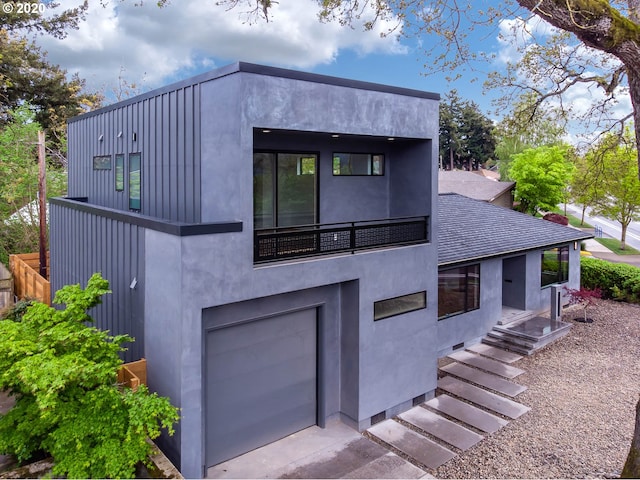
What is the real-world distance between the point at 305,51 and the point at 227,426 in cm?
2148

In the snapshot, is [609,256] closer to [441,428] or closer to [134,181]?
[441,428]

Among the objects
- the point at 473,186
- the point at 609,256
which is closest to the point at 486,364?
the point at 609,256

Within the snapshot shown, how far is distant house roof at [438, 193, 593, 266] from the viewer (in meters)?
13.2

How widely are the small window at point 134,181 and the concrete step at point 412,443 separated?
6.77 meters

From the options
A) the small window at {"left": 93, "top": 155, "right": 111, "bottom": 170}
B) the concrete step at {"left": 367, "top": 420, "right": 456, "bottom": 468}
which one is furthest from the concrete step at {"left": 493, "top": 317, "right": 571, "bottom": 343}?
the small window at {"left": 93, "top": 155, "right": 111, "bottom": 170}

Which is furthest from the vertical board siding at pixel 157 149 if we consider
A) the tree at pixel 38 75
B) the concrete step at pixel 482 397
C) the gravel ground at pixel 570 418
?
the tree at pixel 38 75

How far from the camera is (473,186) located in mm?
36969

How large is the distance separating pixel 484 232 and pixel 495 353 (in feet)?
13.7

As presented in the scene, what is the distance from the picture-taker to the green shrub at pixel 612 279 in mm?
18547

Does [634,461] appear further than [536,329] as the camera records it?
No

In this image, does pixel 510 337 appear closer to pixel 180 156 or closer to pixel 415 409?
pixel 415 409

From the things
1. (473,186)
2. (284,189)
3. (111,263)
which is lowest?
(111,263)

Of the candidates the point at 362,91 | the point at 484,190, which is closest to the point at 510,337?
the point at 362,91

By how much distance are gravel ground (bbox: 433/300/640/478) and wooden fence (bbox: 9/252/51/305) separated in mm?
12322
